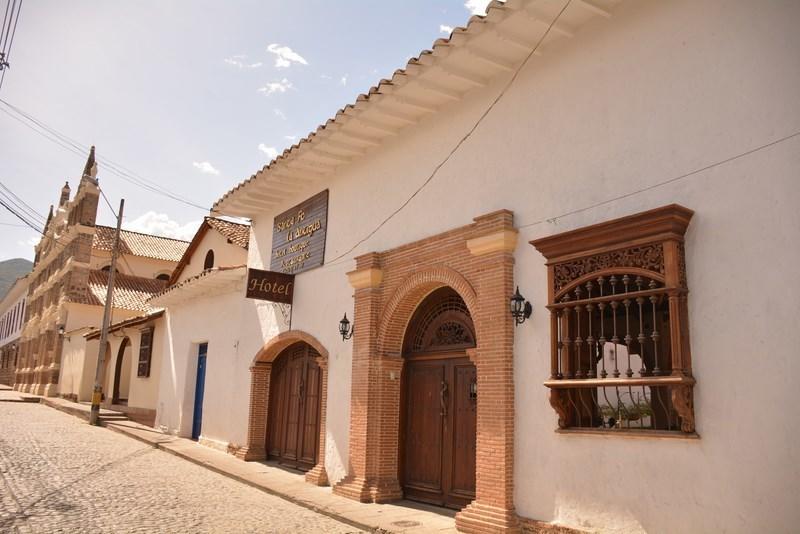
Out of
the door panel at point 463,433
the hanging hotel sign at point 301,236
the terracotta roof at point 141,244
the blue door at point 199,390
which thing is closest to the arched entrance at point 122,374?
the terracotta roof at point 141,244

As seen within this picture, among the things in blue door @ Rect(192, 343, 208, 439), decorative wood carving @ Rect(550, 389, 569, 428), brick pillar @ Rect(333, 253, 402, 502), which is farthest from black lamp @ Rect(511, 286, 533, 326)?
blue door @ Rect(192, 343, 208, 439)

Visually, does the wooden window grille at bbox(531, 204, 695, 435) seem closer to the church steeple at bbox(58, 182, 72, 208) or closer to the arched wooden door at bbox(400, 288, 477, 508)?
the arched wooden door at bbox(400, 288, 477, 508)

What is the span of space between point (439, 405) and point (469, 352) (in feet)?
4.16

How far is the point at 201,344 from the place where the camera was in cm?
1571

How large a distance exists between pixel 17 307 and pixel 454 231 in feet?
154

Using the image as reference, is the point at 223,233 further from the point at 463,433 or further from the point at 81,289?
the point at 81,289

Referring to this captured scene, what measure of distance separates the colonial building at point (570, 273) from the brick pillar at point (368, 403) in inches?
1.3

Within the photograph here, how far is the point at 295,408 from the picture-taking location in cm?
1174

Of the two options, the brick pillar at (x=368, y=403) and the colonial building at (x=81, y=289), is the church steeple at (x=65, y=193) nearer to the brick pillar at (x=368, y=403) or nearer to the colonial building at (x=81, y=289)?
the colonial building at (x=81, y=289)

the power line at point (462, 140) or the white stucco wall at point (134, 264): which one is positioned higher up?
the white stucco wall at point (134, 264)

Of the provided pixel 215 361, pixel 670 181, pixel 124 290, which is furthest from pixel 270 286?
pixel 124 290

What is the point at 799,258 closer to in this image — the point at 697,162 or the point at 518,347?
the point at 697,162

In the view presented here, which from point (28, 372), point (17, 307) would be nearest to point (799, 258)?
point (28, 372)

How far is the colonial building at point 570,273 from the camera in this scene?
16.9 ft
